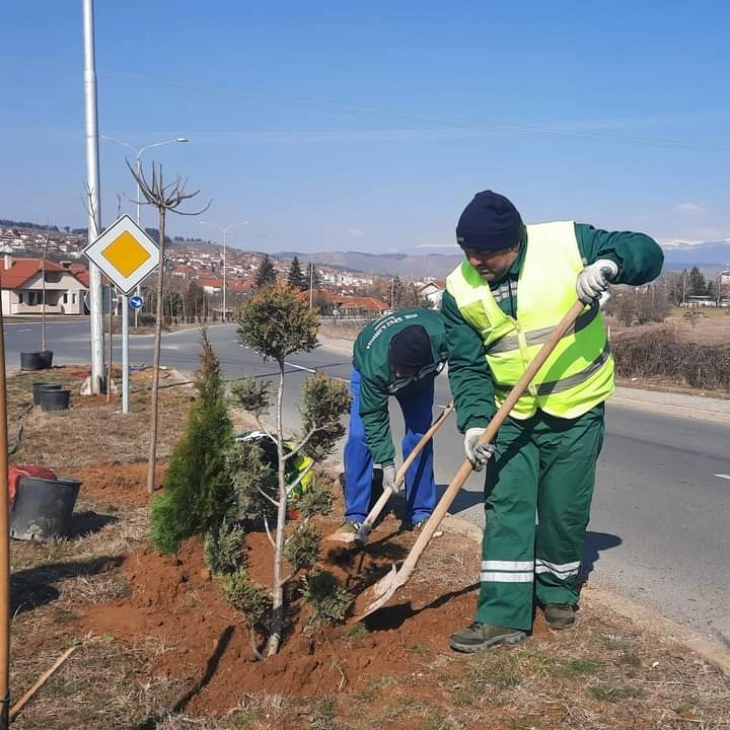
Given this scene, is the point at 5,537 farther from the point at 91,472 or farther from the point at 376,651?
the point at 91,472

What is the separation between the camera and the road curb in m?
3.86

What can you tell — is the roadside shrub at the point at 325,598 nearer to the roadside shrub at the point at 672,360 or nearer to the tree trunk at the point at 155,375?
the tree trunk at the point at 155,375

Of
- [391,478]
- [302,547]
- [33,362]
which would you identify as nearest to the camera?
[302,547]

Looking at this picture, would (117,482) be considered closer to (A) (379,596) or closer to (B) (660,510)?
(A) (379,596)

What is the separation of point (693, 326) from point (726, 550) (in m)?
28.9

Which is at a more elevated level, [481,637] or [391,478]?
[391,478]

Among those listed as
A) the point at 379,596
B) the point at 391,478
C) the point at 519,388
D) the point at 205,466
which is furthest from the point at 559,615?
the point at 205,466

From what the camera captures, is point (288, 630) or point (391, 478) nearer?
point (288, 630)

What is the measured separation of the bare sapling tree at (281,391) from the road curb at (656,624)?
1565 mm

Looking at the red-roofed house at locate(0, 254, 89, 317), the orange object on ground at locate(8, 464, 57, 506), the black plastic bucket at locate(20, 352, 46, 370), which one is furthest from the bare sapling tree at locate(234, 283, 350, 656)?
the red-roofed house at locate(0, 254, 89, 317)

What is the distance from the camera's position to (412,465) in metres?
6.14

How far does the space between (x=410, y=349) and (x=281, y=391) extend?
158 cm

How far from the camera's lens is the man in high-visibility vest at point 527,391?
12.6ft

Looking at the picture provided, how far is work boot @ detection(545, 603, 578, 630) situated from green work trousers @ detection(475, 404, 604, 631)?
18 cm
